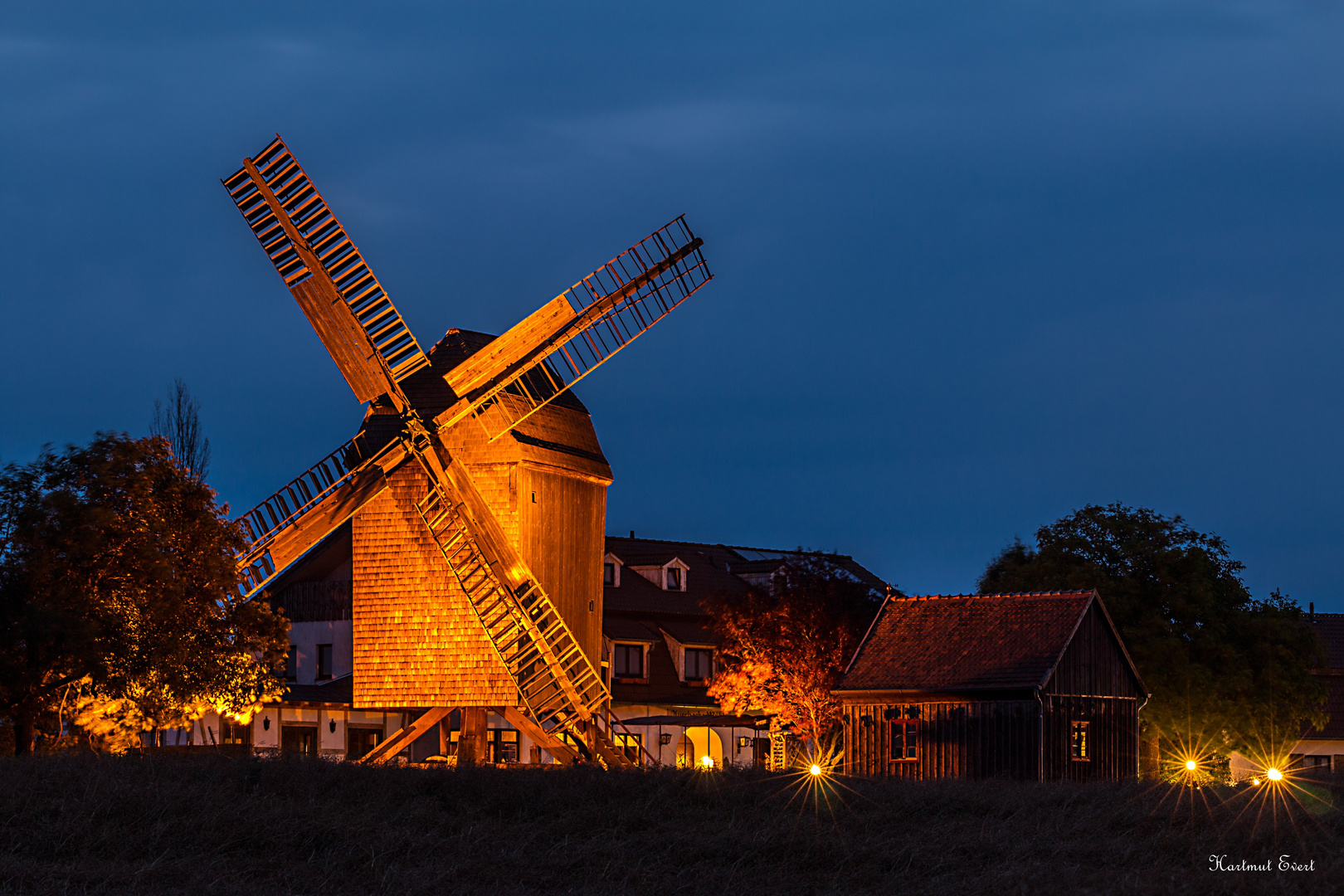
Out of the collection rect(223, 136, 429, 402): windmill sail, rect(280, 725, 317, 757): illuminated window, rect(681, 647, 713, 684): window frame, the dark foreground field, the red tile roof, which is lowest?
rect(280, 725, 317, 757): illuminated window

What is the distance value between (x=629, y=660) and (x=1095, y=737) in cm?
2294

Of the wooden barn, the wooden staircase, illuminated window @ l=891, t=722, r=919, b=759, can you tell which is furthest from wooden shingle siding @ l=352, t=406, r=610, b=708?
illuminated window @ l=891, t=722, r=919, b=759

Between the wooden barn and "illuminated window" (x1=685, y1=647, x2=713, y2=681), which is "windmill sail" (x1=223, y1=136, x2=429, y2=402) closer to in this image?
the wooden barn

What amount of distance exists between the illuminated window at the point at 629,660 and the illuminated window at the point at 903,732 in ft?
64.3

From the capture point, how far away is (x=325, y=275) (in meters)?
37.3

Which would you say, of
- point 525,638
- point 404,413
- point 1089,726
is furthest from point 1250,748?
point 404,413

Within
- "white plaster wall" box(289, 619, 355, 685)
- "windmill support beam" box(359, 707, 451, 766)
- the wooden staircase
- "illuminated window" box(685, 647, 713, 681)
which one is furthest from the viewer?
"illuminated window" box(685, 647, 713, 681)

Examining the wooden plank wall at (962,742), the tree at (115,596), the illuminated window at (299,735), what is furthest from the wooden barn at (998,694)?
the illuminated window at (299,735)

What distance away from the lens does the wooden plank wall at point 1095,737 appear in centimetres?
3841

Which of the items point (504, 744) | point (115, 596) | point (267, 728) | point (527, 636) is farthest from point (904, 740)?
point (267, 728)

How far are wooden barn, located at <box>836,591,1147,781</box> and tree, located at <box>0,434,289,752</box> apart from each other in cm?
1660

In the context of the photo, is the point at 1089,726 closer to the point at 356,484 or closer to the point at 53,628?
the point at 356,484

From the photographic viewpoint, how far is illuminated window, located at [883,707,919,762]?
131ft

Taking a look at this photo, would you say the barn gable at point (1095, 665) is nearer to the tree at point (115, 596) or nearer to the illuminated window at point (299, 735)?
the tree at point (115, 596)
